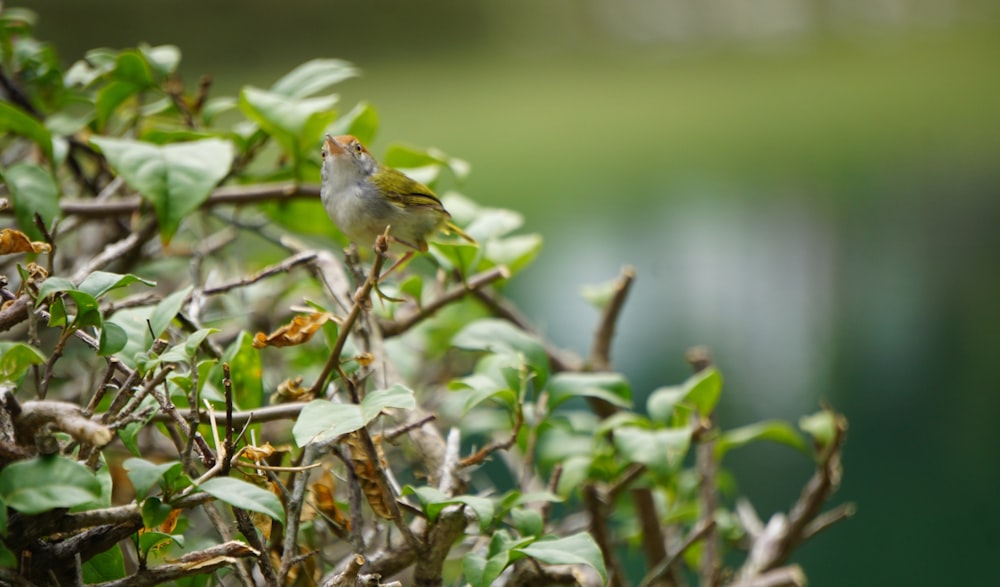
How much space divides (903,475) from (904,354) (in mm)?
336

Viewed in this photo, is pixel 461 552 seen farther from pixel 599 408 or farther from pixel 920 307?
pixel 920 307

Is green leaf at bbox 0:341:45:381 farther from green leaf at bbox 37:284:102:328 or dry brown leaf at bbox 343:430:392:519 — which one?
dry brown leaf at bbox 343:430:392:519

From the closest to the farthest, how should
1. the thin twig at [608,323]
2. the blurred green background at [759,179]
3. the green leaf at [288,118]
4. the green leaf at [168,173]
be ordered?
1. the green leaf at [168,173]
2. the green leaf at [288,118]
3. the thin twig at [608,323]
4. the blurred green background at [759,179]

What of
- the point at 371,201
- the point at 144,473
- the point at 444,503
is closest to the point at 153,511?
the point at 144,473

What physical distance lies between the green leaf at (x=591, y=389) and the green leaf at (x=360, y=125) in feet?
0.71

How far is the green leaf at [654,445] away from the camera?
51 centimetres

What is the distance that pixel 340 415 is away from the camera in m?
0.35

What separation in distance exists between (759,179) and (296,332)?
80.4 inches

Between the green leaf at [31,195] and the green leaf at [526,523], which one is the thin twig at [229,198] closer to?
the green leaf at [31,195]

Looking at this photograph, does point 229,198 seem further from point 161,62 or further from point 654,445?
point 654,445

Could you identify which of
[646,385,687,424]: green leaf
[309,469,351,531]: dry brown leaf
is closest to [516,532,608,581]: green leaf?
[309,469,351,531]: dry brown leaf

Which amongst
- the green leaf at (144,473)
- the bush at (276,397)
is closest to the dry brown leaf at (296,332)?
the bush at (276,397)

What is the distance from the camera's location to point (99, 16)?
2285mm

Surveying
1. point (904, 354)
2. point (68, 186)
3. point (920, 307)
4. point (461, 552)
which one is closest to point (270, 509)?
point (461, 552)
